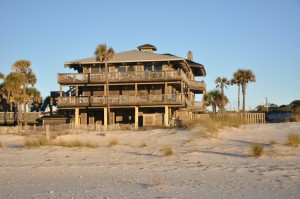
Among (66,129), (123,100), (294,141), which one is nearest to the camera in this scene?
(294,141)

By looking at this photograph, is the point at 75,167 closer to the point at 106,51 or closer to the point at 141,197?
the point at 141,197

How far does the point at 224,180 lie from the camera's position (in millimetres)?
10227

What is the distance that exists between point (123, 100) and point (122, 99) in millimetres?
153

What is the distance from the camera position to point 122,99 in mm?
37812

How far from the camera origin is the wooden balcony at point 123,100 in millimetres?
36656

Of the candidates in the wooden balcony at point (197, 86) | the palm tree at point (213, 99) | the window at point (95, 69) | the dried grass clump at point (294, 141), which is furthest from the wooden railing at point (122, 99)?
the dried grass clump at point (294, 141)

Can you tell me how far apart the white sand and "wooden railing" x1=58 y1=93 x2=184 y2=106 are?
49.3 feet

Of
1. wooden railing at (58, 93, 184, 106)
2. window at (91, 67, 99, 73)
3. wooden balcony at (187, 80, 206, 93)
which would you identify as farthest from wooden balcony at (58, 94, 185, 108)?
wooden balcony at (187, 80, 206, 93)

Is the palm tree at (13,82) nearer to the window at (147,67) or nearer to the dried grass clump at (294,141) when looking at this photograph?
the window at (147,67)

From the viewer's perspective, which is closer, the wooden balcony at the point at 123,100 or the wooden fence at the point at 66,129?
the wooden fence at the point at 66,129

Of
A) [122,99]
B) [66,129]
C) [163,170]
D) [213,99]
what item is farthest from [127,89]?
[163,170]

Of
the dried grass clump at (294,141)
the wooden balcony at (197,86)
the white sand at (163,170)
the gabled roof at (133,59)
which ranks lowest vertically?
the white sand at (163,170)

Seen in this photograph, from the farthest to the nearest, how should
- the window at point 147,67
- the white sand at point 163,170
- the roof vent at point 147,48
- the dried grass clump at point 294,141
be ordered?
the roof vent at point 147,48 < the window at point 147,67 < the dried grass clump at point 294,141 < the white sand at point 163,170

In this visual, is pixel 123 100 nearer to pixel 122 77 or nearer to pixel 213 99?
pixel 122 77
